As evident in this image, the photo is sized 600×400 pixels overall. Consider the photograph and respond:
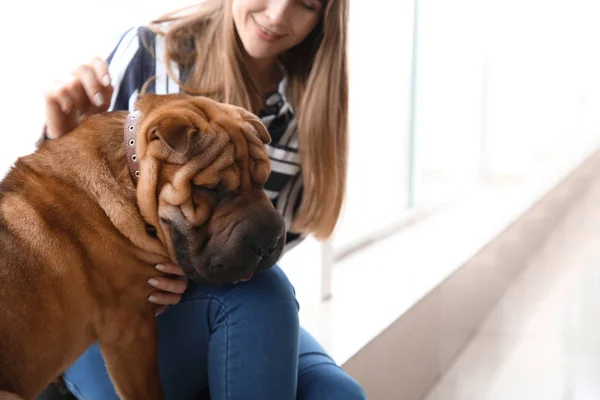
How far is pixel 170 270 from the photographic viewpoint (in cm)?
101

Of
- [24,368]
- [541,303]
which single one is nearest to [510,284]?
[541,303]

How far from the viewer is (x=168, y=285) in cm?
101

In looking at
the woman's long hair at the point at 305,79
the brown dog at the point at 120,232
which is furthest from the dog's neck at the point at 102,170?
the woman's long hair at the point at 305,79

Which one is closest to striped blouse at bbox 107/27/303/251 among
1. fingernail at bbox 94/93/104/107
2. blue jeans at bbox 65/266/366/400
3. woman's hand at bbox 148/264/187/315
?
fingernail at bbox 94/93/104/107

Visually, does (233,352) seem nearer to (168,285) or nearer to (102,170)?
(168,285)

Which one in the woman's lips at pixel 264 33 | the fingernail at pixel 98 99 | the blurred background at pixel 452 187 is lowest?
the blurred background at pixel 452 187

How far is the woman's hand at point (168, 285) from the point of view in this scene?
3.26ft

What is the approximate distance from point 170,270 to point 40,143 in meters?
0.33

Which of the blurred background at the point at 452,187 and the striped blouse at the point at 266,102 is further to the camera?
the blurred background at the point at 452,187

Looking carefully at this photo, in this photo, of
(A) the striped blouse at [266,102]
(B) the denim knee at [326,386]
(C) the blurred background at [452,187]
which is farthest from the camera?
(C) the blurred background at [452,187]

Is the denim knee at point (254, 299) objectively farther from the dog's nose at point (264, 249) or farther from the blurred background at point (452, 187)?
the blurred background at point (452, 187)

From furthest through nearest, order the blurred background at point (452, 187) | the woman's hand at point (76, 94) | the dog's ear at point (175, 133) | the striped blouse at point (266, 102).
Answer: the blurred background at point (452, 187) < the striped blouse at point (266, 102) < the woman's hand at point (76, 94) < the dog's ear at point (175, 133)

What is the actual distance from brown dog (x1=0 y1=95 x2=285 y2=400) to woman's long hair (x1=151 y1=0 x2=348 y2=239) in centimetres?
33

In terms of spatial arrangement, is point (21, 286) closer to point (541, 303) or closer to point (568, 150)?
point (541, 303)
